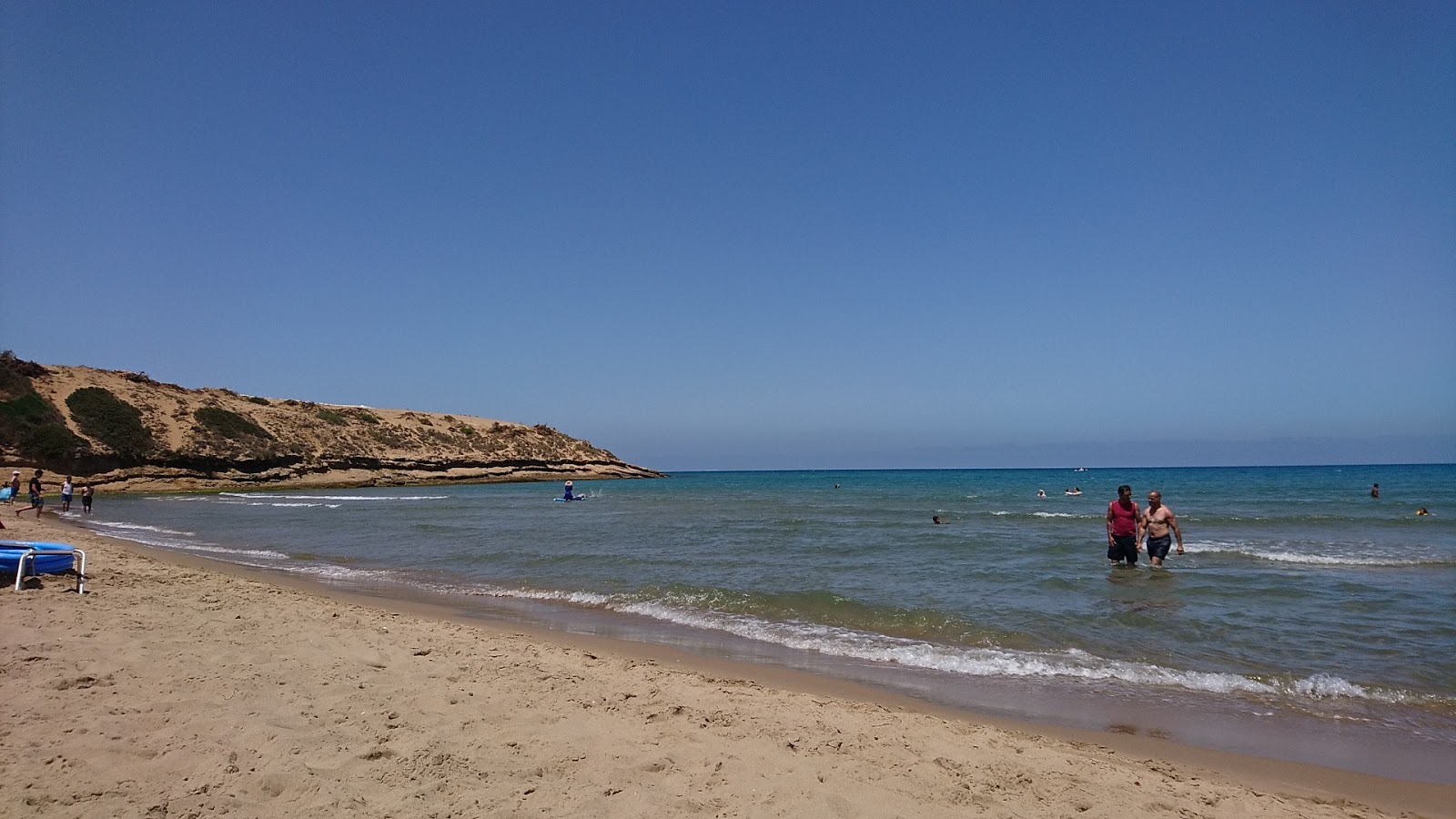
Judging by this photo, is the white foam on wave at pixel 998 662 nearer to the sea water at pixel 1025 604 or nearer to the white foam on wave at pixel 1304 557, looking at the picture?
the sea water at pixel 1025 604

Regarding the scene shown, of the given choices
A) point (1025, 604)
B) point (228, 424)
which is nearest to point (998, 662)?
point (1025, 604)

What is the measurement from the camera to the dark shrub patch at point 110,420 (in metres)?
47.7

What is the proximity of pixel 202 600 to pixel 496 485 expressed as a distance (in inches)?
2561

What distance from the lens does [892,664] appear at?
7848 mm

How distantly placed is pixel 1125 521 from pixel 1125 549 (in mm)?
542

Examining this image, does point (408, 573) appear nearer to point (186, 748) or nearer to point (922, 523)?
point (186, 748)

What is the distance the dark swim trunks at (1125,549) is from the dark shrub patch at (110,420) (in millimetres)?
57223

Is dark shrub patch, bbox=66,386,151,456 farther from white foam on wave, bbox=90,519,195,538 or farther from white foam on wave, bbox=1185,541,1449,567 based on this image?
white foam on wave, bbox=1185,541,1449,567

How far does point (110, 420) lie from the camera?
161ft

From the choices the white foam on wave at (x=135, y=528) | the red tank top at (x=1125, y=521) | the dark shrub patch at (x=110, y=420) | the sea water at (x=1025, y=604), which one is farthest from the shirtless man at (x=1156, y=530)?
the dark shrub patch at (x=110, y=420)

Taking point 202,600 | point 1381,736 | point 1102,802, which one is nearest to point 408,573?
point 202,600

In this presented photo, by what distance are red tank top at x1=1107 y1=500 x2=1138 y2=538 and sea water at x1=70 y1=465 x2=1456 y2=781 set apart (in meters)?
0.72

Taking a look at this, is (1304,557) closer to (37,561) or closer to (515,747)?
(515,747)

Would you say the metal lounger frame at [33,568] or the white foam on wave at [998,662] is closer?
the white foam on wave at [998,662]
